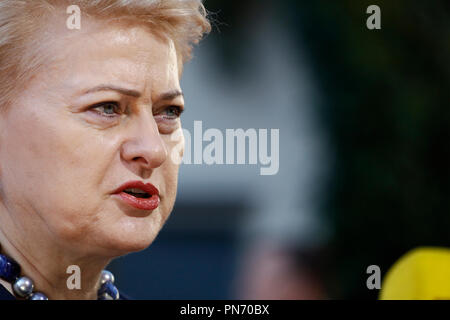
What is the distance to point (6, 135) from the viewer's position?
1.46 meters

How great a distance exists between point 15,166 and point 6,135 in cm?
7

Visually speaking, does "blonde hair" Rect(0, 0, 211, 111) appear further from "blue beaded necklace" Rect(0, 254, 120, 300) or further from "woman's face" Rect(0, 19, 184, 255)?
"blue beaded necklace" Rect(0, 254, 120, 300)

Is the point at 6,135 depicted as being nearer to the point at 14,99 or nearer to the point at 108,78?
the point at 14,99

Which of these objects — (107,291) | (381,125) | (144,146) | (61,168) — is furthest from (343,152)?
(61,168)

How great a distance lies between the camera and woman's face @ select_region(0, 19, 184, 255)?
1.42 metres

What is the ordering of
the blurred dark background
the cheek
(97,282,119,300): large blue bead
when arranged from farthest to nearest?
the blurred dark background, (97,282,119,300): large blue bead, the cheek

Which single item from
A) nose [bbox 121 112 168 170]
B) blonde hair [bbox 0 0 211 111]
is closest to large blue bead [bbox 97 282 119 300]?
nose [bbox 121 112 168 170]

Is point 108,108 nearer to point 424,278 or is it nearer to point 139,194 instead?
point 139,194

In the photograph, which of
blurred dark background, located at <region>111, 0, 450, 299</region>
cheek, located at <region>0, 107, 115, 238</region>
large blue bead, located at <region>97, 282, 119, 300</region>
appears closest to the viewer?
cheek, located at <region>0, 107, 115, 238</region>

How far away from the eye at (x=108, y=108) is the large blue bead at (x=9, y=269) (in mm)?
392

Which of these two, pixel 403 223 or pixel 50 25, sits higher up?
pixel 50 25

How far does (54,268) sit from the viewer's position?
1531 millimetres

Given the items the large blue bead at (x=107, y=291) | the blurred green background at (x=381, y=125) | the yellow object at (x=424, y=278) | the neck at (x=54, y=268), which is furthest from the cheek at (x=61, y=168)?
the blurred green background at (x=381, y=125)
